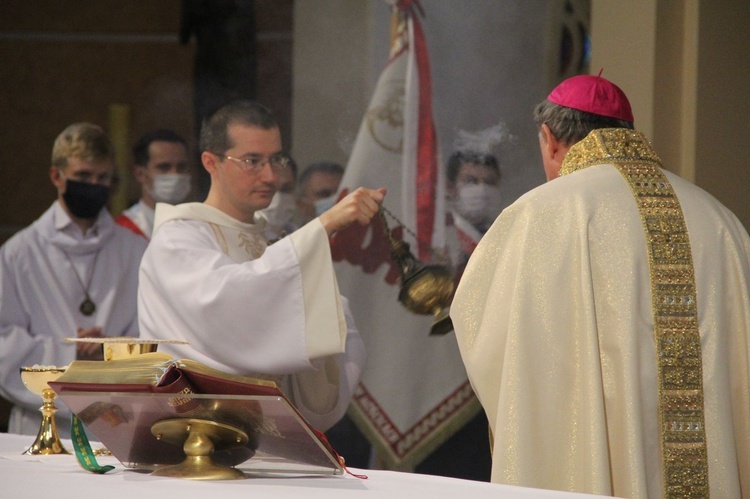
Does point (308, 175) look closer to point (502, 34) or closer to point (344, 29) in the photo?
point (344, 29)

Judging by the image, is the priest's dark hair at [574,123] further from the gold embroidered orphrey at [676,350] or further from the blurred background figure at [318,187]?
the blurred background figure at [318,187]

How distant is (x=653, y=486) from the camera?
2926 mm

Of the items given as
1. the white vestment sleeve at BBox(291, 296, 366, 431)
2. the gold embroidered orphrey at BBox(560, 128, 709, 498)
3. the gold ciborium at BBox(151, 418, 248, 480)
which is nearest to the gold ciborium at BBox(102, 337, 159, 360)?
the gold ciborium at BBox(151, 418, 248, 480)

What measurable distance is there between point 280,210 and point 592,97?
6.80 ft

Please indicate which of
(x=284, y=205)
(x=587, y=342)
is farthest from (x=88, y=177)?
(x=587, y=342)

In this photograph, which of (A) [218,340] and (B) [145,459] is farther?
(A) [218,340]

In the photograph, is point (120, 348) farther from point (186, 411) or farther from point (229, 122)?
point (229, 122)

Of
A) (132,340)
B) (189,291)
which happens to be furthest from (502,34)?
(132,340)

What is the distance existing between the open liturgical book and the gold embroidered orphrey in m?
1.13

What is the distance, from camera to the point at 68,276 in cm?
527

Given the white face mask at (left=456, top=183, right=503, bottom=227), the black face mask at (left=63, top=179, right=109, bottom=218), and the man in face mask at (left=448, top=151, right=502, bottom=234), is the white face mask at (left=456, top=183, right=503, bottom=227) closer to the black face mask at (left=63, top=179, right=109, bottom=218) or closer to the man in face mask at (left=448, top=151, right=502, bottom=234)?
the man in face mask at (left=448, top=151, right=502, bottom=234)

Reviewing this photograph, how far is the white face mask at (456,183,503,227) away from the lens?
4.98 metres

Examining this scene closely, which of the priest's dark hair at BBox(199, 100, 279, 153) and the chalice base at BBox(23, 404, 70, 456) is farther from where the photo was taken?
the priest's dark hair at BBox(199, 100, 279, 153)

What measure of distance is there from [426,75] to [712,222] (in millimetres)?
2228
